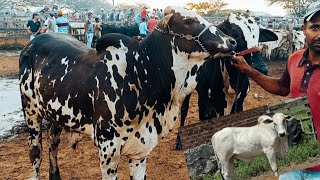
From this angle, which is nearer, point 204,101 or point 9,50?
point 204,101

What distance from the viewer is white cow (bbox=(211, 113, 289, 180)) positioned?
235 cm

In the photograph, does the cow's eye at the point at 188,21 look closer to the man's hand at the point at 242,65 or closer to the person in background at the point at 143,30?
the man's hand at the point at 242,65

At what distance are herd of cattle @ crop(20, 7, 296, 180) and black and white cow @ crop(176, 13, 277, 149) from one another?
26 cm

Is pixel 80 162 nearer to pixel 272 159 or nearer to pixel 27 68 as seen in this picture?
pixel 27 68

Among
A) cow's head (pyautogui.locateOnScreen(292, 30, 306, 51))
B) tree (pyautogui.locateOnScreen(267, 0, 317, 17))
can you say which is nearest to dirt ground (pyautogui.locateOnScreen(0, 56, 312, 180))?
cow's head (pyautogui.locateOnScreen(292, 30, 306, 51))

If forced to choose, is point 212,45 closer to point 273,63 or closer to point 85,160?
point 85,160

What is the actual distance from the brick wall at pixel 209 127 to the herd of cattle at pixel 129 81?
0.81 meters

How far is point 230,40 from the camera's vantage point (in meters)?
3.42

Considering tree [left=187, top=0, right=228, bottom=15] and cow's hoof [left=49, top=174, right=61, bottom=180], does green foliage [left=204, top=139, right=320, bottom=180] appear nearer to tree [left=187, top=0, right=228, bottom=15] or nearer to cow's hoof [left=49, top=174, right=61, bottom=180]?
cow's hoof [left=49, top=174, right=61, bottom=180]

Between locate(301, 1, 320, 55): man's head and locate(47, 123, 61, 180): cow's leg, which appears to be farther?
locate(47, 123, 61, 180): cow's leg

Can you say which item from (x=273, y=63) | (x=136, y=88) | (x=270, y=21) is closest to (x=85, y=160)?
(x=136, y=88)

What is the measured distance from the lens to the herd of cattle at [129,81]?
11.7 feet

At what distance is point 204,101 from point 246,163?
3.36m

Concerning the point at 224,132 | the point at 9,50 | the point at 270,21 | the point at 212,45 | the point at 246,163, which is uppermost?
the point at 212,45
